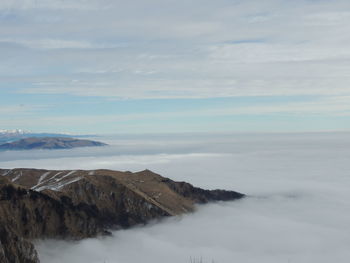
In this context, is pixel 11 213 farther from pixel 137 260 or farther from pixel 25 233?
pixel 137 260

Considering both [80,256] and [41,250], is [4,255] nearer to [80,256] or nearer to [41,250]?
[41,250]

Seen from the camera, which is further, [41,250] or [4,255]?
[41,250]

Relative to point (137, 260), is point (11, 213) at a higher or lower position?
higher

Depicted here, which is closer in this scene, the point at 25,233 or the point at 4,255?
the point at 4,255

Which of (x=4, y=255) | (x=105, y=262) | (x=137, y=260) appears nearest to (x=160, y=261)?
(x=137, y=260)

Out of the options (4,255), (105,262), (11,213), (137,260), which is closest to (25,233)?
(11,213)

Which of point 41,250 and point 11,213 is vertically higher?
point 11,213

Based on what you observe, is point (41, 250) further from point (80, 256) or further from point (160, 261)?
point (160, 261)
